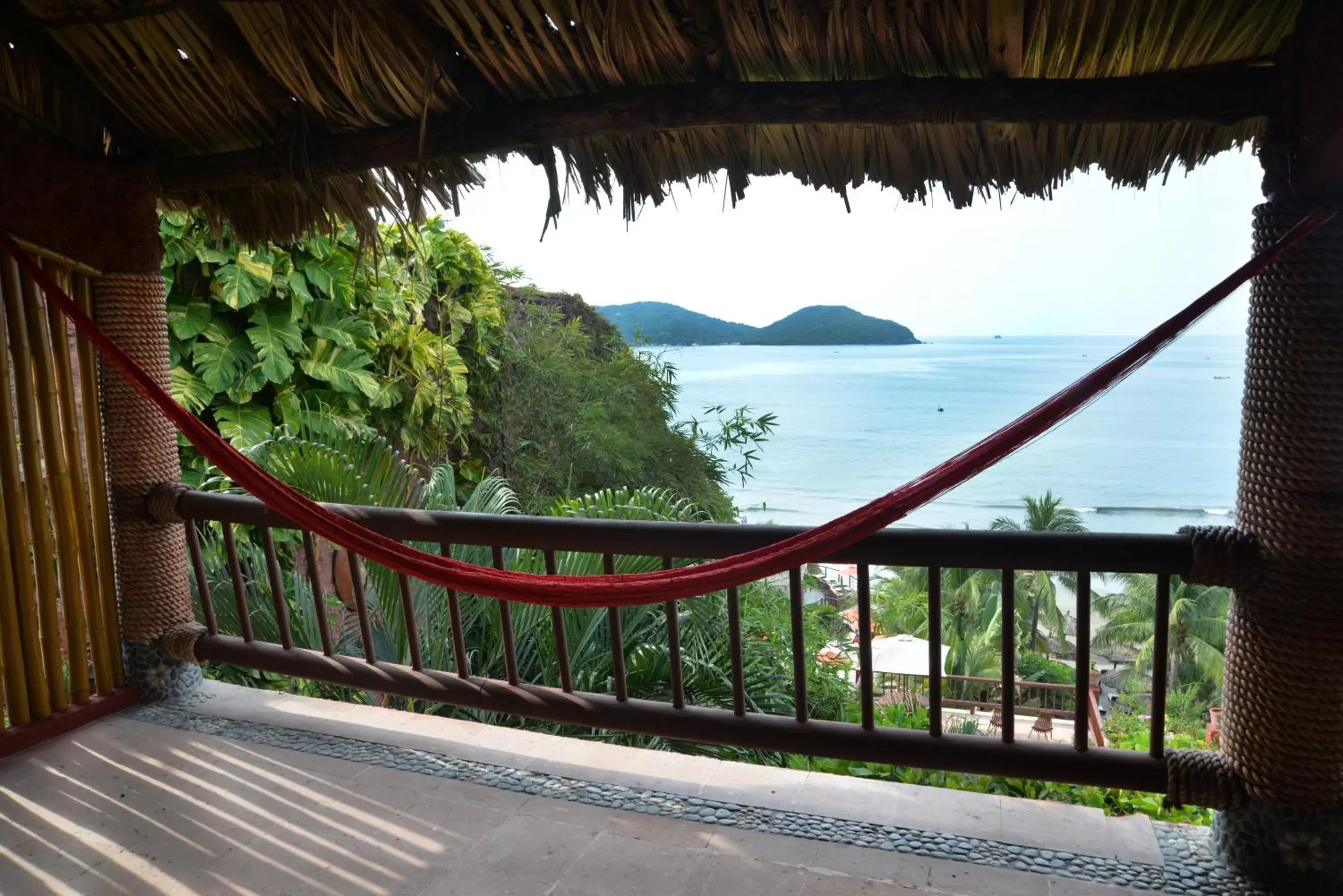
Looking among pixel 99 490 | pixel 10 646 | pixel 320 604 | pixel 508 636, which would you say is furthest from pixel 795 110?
pixel 10 646

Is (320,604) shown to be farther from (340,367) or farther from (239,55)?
(340,367)

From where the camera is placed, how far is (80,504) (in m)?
2.44

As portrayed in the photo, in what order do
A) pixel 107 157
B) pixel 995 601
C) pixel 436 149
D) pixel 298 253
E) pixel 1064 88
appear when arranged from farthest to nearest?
pixel 995 601 < pixel 298 253 < pixel 107 157 < pixel 436 149 < pixel 1064 88

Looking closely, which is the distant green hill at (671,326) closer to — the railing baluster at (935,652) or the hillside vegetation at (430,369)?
the hillside vegetation at (430,369)

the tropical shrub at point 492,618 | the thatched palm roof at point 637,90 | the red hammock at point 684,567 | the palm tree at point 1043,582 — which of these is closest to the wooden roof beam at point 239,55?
the thatched palm roof at point 637,90

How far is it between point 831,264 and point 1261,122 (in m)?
23.4

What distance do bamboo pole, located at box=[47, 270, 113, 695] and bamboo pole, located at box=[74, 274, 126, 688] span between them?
0.6 inches

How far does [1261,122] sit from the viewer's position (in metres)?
1.71

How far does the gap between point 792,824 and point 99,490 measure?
209 centimetres

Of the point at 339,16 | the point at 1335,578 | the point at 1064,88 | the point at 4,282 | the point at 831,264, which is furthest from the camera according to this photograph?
the point at 831,264

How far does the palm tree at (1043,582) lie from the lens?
20.2 m

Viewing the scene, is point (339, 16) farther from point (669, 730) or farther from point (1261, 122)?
point (1261, 122)

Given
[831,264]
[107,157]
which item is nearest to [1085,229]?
[831,264]

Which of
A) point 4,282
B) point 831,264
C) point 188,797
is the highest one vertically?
point 831,264
